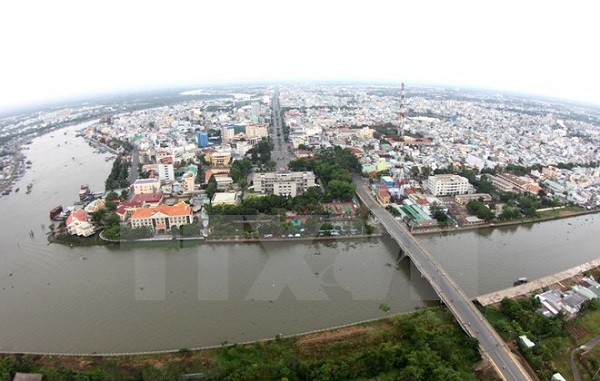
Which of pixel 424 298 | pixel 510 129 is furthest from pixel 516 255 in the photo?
pixel 510 129

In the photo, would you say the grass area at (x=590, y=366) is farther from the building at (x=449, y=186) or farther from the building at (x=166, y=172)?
the building at (x=166, y=172)

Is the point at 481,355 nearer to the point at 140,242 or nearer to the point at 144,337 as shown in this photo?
the point at 144,337

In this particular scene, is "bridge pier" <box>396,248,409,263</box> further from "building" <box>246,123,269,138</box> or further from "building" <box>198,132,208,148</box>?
"building" <box>246,123,269,138</box>

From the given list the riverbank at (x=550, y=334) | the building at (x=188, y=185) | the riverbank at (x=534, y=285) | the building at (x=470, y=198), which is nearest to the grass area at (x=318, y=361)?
the riverbank at (x=550, y=334)

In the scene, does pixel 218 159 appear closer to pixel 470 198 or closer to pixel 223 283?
pixel 223 283

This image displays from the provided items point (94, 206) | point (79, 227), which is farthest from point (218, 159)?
point (79, 227)

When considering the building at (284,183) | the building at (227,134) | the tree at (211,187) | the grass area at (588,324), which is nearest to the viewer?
the grass area at (588,324)

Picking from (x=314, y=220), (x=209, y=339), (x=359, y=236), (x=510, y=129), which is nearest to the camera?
(x=209, y=339)

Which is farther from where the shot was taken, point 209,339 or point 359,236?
point 359,236
